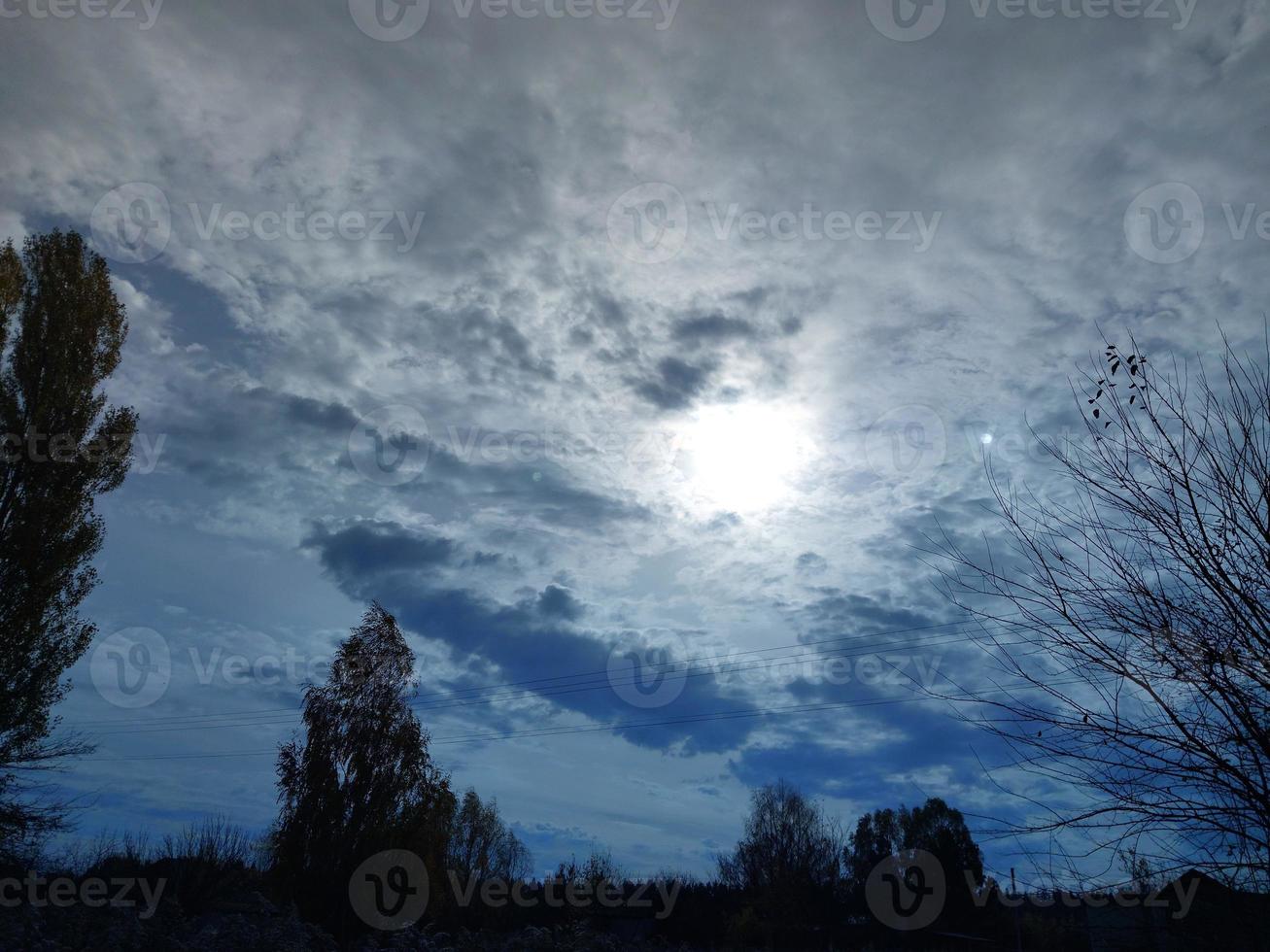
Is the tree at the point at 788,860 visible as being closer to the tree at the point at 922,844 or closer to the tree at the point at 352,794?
the tree at the point at 922,844

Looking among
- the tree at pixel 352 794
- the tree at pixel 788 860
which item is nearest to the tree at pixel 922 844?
the tree at pixel 788 860

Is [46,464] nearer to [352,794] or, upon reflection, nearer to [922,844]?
[352,794]

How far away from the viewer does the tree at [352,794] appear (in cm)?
2345

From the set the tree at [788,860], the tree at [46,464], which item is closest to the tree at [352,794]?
the tree at [46,464]

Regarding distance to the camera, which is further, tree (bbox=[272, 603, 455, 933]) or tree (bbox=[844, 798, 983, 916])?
tree (bbox=[844, 798, 983, 916])

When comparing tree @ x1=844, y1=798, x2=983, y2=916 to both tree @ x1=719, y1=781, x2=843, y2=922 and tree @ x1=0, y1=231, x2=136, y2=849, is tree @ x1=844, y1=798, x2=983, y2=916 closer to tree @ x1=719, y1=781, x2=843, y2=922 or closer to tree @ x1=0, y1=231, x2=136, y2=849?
tree @ x1=719, y1=781, x2=843, y2=922

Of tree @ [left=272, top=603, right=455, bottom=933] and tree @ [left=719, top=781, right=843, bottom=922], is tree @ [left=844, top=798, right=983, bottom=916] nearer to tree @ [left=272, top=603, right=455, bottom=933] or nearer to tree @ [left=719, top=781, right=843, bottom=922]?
tree @ [left=719, top=781, right=843, bottom=922]

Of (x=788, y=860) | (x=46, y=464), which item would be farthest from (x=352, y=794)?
(x=788, y=860)

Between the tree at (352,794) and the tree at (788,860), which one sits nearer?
the tree at (352,794)

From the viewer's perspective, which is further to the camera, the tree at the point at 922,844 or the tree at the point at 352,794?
the tree at the point at 922,844

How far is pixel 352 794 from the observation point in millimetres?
24469

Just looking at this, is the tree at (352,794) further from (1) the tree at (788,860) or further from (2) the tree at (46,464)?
(1) the tree at (788,860)

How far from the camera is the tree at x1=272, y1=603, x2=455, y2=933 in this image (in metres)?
23.5

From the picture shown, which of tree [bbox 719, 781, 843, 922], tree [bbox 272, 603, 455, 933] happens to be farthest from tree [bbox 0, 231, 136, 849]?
tree [bbox 719, 781, 843, 922]
